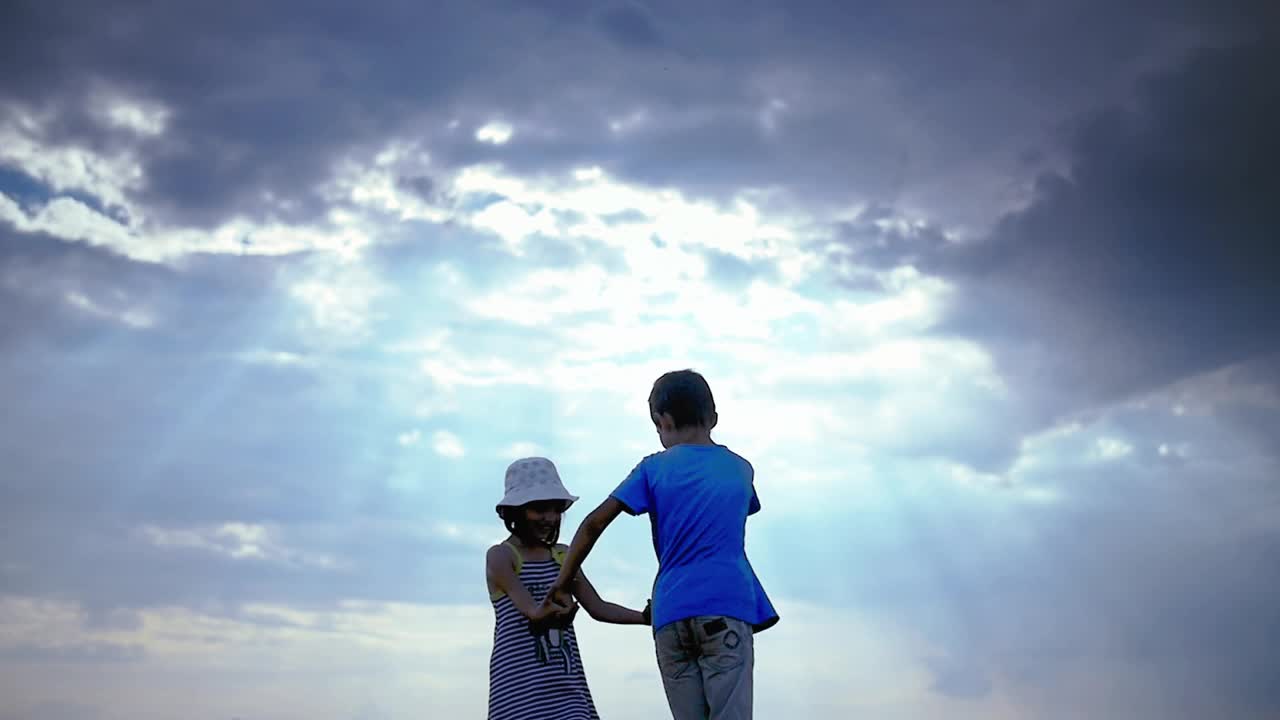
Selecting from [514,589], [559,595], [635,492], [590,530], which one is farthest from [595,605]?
[635,492]

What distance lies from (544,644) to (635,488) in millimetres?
1257

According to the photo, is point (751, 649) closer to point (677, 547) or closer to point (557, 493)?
point (677, 547)

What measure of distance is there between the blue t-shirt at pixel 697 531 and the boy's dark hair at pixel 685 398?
18 cm

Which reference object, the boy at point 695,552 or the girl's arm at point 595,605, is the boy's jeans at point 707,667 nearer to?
the boy at point 695,552

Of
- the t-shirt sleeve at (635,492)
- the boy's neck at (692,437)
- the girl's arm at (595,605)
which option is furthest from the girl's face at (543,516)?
the boy's neck at (692,437)

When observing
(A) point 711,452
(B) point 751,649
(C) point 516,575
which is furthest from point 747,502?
(C) point 516,575

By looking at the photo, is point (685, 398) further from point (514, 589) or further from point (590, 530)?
point (514, 589)

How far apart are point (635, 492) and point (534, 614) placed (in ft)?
3.58

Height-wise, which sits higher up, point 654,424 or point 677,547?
point 654,424

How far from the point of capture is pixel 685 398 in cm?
790

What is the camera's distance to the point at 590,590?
328 inches

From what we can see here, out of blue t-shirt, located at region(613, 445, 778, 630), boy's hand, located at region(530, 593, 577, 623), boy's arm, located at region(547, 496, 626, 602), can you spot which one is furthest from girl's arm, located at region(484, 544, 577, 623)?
blue t-shirt, located at region(613, 445, 778, 630)

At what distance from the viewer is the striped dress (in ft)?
26.5

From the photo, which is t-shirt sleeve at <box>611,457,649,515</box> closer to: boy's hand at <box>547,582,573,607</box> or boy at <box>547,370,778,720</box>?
boy at <box>547,370,778,720</box>
